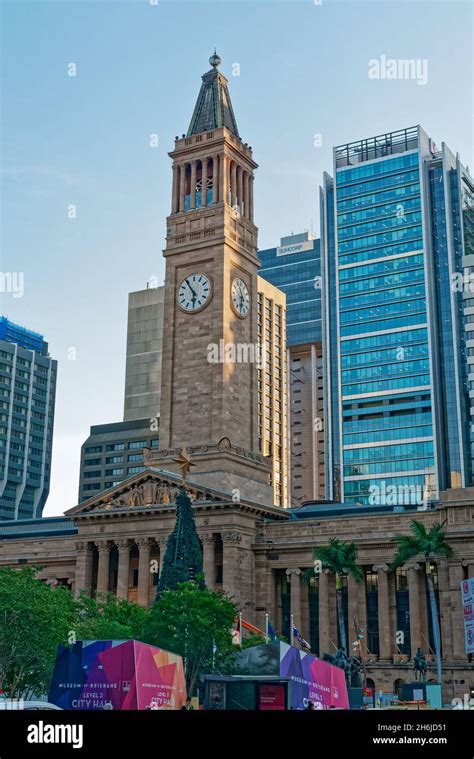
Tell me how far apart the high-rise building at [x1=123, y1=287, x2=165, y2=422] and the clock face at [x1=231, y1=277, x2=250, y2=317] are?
3661 inches

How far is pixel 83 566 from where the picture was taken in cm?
9075

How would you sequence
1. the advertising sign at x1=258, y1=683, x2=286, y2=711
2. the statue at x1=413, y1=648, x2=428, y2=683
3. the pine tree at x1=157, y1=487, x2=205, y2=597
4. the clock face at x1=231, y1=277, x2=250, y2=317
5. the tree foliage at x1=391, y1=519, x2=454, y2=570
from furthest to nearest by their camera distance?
the clock face at x1=231, y1=277, x2=250, y2=317
the tree foliage at x1=391, y1=519, x2=454, y2=570
the statue at x1=413, y1=648, x2=428, y2=683
the pine tree at x1=157, y1=487, x2=205, y2=597
the advertising sign at x1=258, y1=683, x2=286, y2=711

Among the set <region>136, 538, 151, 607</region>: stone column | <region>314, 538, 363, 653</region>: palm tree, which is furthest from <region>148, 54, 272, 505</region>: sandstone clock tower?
<region>314, 538, 363, 653</region>: palm tree

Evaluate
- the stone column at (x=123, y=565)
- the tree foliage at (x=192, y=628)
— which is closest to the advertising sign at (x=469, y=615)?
the tree foliage at (x=192, y=628)

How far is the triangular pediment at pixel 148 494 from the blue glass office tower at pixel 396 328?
75.0 meters

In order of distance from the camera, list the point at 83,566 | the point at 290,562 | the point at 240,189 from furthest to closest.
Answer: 1. the point at 240,189
2. the point at 83,566
3. the point at 290,562

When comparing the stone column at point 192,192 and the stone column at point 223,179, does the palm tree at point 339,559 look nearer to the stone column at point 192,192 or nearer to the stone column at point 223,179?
the stone column at point 223,179

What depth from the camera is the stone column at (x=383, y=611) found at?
253ft

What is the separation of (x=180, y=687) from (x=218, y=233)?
2644 inches

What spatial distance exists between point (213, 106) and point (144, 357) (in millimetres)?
96273

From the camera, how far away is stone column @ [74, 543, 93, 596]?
90.2 m

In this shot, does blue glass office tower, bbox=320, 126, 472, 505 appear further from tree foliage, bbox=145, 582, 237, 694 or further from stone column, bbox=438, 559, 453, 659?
tree foliage, bbox=145, 582, 237, 694

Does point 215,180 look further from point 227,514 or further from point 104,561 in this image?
point 104,561

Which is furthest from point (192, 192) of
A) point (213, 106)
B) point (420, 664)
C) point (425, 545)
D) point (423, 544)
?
point (420, 664)
